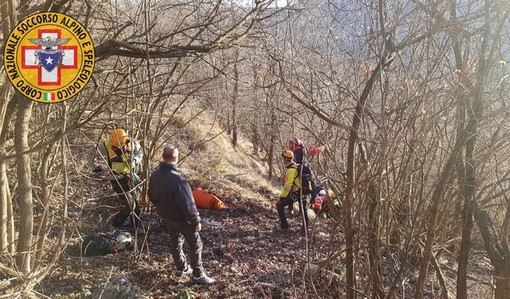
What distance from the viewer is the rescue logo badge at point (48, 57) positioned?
3.43 metres

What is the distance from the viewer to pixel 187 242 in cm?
531

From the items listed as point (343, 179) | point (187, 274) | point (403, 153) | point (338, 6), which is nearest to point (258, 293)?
point (187, 274)

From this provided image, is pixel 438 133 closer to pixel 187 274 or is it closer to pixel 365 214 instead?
pixel 365 214

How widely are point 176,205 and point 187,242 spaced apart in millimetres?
494

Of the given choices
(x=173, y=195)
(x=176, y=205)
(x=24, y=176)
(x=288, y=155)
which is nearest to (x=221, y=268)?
(x=176, y=205)

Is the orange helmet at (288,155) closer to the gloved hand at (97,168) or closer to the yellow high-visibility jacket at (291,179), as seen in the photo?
the yellow high-visibility jacket at (291,179)

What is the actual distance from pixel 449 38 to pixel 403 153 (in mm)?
823

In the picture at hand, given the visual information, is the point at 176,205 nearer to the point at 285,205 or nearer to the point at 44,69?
the point at 44,69

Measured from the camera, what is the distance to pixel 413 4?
3270 millimetres

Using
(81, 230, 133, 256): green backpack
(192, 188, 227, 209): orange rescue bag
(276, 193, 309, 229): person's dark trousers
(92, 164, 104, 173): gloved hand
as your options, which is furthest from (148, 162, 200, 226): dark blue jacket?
(92, 164, 104, 173): gloved hand

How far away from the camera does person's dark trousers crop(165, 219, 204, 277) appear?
5242mm

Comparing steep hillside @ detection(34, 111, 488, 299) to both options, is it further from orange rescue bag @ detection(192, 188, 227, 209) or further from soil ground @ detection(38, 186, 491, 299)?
orange rescue bag @ detection(192, 188, 227, 209)

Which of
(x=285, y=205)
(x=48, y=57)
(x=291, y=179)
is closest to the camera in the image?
(x=48, y=57)

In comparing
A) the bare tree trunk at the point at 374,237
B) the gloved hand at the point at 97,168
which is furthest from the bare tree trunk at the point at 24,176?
the gloved hand at the point at 97,168
